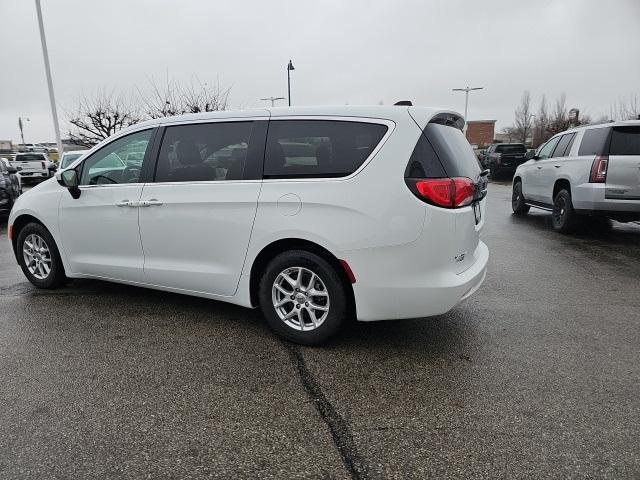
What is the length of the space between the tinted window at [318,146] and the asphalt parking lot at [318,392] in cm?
136

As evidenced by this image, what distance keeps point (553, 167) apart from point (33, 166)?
23.4 m

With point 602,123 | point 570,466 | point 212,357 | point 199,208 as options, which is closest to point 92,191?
point 199,208

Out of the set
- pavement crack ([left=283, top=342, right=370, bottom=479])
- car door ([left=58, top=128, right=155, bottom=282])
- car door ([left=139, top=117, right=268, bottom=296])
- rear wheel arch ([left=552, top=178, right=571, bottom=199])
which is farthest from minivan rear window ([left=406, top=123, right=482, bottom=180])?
rear wheel arch ([left=552, top=178, right=571, bottom=199])

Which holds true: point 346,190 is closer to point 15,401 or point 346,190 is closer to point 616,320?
point 15,401

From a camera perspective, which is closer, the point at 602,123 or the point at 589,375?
the point at 589,375

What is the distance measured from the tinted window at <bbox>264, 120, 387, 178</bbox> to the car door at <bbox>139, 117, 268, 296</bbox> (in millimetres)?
142

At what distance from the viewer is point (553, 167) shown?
8.55 meters

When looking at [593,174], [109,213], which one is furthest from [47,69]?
[593,174]

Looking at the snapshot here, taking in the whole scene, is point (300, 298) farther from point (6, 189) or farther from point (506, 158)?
point (506, 158)

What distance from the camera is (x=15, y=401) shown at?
9.36 ft

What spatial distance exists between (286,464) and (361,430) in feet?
1.56

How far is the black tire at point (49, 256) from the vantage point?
4.88 metres

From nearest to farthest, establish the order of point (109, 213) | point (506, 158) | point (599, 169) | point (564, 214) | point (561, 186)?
point (109, 213) < point (599, 169) < point (564, 214) < point (561, 186) < point (506, 158)

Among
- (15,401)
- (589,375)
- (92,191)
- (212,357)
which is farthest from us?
(92,191)
